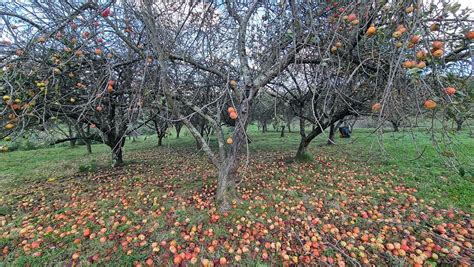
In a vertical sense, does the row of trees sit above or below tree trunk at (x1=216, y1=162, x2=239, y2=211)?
above

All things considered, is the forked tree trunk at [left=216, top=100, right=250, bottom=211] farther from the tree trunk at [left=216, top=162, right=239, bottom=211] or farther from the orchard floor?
the orchard floor

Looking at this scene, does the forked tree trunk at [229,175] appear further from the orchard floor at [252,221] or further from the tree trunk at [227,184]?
the orchard floor at [252,221]

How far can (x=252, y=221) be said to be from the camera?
277 centimetres

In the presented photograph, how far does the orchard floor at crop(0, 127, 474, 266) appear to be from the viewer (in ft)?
7.22

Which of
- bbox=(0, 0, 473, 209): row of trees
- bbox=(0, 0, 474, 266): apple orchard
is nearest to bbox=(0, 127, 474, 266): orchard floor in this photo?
bbox=(0, 0, 474, 266): apple orchard

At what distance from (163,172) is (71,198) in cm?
202

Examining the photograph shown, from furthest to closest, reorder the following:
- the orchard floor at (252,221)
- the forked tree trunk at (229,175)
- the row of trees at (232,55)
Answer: the forked tree trunk at (229,175)
the orchard floor at (252,221)
the row of trees at (232,55)

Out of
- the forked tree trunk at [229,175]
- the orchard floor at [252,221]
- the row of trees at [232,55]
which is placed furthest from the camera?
the forked tree trunk at [229,175]

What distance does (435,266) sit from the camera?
2.01 m

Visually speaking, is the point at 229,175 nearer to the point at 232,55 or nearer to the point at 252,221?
the point at 252,221

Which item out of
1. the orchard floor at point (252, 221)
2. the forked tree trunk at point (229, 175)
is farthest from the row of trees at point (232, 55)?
the orchard floor at point (252, 221)

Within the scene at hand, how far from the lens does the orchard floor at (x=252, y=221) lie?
220 centimetres

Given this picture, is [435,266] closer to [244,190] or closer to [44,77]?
[244,190]

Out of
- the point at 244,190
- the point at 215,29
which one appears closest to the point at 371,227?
the point at 244,190
